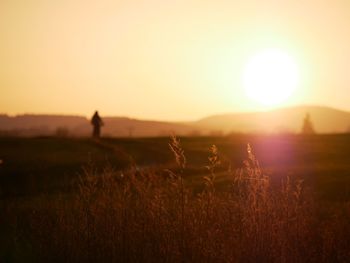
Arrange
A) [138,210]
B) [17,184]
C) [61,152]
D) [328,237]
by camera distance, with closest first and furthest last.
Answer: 1. [328,237]
2. [138,210]
3. [17,184]
4. [61,152]

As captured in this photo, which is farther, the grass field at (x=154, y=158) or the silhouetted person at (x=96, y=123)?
the silhouetted person at (x=96, y=123)

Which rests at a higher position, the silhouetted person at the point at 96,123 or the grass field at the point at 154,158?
the silhouetted person at the point at 96,123

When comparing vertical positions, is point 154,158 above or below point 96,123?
below

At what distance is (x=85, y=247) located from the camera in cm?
802

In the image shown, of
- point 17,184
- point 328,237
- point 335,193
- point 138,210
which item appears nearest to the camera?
point 328,237

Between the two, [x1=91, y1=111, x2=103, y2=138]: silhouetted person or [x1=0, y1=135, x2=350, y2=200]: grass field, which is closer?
[x1=0, y1=135, x2=350, y2=200]: grass field

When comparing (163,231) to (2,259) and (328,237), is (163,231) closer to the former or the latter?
(328,237)

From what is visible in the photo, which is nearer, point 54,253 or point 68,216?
point 54,253

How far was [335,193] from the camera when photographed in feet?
68.8

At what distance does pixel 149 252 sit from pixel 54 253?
156 cm

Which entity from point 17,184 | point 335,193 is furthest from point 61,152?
point 335,193

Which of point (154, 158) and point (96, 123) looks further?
point (96, 123)

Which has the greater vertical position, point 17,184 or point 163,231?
point 163,231

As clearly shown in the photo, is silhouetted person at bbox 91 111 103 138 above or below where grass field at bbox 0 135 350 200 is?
above
